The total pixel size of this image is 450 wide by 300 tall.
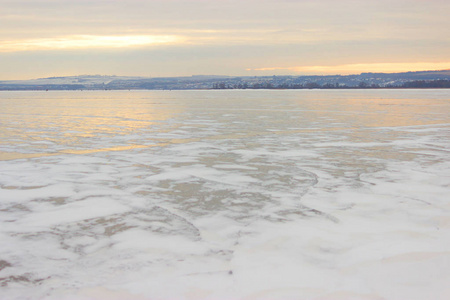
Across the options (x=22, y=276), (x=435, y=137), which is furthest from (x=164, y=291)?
(x=435, y=137)

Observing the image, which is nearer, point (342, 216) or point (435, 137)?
point (342, 216)

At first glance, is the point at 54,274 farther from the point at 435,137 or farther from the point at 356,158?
the point at 435,137

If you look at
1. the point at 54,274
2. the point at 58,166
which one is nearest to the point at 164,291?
the point at 54,274

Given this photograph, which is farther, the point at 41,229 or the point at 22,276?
the point at 41,229

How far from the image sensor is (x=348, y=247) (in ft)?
12.8

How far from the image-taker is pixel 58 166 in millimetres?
7867

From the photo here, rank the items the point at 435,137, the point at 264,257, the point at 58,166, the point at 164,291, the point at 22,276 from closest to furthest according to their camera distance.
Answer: the point at 164,291, the point at 22,276, the point at 264,257, the point at 58,166, the point at 435,137

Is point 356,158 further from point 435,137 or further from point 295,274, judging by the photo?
point 295,274

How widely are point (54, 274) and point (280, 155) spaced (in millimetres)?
6110

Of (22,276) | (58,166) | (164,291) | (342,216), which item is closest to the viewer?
(164,291)

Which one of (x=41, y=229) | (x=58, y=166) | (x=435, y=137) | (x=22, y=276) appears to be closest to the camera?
(x=22, y=276)

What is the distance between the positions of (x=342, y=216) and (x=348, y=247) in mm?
956

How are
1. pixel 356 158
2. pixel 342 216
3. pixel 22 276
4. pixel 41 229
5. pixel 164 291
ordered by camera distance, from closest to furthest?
pixel 164 291 < pixel 22 276 < pixel 41 229 < pixel 342 216 < pixel 356 158

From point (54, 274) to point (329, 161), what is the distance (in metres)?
5.87
